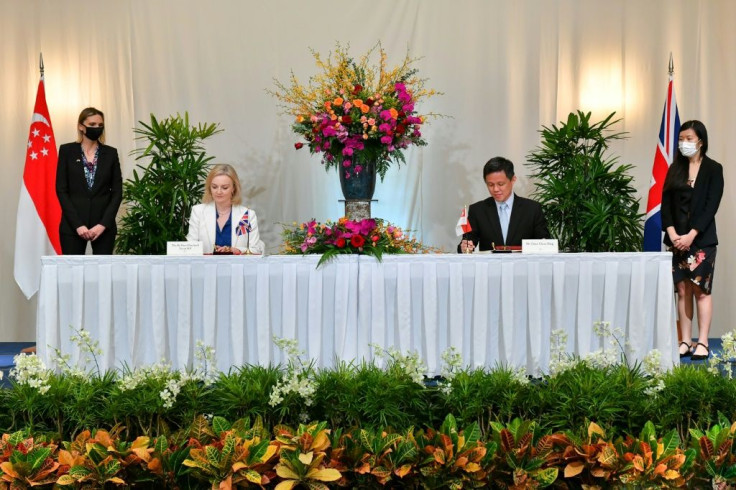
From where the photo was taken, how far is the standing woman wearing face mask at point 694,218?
493cm

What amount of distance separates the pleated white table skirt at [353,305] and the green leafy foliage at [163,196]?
1.18 metres

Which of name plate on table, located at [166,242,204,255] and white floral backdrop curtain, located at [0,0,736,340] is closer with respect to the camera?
name plate on table, located at [166,242,204,255]

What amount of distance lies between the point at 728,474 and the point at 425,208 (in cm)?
432

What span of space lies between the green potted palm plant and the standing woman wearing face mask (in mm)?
242

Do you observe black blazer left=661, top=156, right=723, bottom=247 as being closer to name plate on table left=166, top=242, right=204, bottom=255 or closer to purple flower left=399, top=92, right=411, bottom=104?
purple flower left=399, top=92, right=411, bottom=104

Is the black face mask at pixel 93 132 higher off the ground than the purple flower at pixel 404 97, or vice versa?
the purple flower at pixel 404 97

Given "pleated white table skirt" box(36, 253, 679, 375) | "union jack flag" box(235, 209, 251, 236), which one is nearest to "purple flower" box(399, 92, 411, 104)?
"pleated white table skirt" box(36, 253, 679, 375)

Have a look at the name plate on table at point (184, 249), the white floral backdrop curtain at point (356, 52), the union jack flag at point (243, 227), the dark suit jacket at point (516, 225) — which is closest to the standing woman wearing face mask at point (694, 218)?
the dark suit jacket at point (516, 225)

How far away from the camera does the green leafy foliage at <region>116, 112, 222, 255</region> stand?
5074 mm

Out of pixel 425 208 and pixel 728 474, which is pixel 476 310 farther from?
pixel 425 208

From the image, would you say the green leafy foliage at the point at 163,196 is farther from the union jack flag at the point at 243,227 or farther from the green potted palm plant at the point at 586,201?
the green potted palm plant at the point at 586,201

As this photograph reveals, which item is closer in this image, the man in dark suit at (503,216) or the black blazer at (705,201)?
the man in dark suit at (503,216)

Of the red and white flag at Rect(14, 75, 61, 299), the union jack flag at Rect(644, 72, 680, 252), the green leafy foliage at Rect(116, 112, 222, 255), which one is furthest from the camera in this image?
the red and white flag at Rect(14, 75, 61, 299)

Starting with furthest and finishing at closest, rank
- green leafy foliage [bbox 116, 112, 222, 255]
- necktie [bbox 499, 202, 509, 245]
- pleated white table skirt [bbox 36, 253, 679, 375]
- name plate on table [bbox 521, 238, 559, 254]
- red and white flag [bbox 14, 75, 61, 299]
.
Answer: red and white flag [bbox 14, 75, 61, 299], green leafy foliage [bbox 116, 112, 222, 255], necktie [bbox 499, 202, 509, 245], name plate on table [bbox 521, 238, 559, 254], pleated white table skirt [bbox 36, 253, 679, 375]
